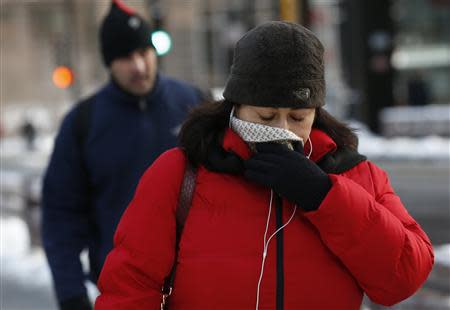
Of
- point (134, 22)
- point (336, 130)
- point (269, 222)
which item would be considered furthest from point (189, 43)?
point (269, 222)

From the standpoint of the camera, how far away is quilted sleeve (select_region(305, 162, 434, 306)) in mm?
2312

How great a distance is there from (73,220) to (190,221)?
5.26ft

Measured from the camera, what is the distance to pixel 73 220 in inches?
154

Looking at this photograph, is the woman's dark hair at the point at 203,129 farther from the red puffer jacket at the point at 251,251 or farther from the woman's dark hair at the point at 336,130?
the woman's dark hair at the point at 336,130

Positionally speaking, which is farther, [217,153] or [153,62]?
[153,62]

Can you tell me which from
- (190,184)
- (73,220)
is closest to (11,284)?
(73,220)

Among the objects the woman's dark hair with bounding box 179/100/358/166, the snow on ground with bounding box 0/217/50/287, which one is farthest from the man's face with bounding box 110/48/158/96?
the snow on ground with bounding box 0/217/50/287

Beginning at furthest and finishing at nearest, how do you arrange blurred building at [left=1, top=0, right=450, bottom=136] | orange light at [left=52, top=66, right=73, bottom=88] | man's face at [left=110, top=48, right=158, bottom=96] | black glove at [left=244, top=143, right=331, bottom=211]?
blurred building at [left=1, top=0, right=450, bottom=136] < orange light at [left=52, top=66, right=73, bottom=88] < man's face at [left=110, top=48, right=158, bottom=96] < black glove at [left=244, top=143, right=331, bottom=211]

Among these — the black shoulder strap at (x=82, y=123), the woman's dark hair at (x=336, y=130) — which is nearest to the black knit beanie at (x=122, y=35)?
the black shoulder strap at (x=82, y=123)

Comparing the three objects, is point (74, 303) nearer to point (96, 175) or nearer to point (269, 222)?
point (96, 175)

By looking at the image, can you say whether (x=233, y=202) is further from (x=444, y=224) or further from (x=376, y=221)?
(x=444, y=224)

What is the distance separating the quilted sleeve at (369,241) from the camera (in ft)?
7.59

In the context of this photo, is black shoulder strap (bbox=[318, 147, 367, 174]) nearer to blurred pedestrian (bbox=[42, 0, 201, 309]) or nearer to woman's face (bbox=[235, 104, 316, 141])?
woman's face (bbox=[235, 104, 316, 141])

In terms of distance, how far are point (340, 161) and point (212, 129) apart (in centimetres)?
35
